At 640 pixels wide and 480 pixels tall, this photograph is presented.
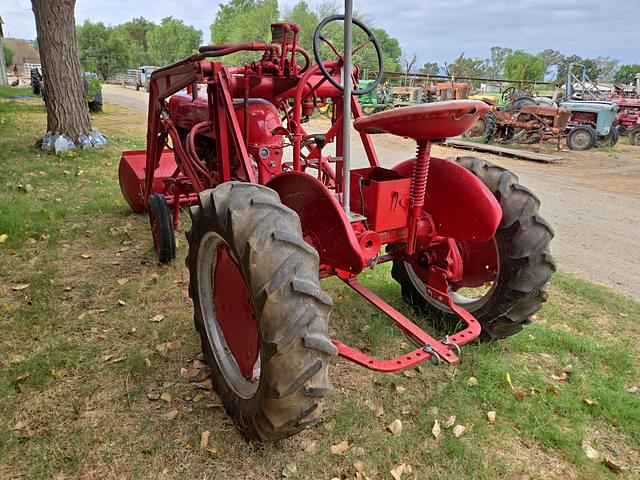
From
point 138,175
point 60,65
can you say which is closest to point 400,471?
point 138,175

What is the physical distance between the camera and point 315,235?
2570 mm

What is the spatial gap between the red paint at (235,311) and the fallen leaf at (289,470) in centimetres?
49

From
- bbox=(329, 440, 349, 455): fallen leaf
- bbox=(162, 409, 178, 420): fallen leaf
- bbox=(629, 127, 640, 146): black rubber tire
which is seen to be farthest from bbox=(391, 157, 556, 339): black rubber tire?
bbox=(629, 127, 640, 146): black rubber tire

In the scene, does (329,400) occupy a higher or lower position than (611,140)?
lower

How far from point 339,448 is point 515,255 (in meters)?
1.50

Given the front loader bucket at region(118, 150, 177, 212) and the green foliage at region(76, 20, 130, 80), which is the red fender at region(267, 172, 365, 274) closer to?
the front loader bucket at region(118, 150, 177, 212)

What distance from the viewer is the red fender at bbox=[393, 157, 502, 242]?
248 centimetres

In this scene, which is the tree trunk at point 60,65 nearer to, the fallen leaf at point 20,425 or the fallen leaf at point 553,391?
the fallen leaf at point 20,425

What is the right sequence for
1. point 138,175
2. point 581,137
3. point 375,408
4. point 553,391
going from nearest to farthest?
point 375,408 < point 553,391 < point 138,175 < point 581,137

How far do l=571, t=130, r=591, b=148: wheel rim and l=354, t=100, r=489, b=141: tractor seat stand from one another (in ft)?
48.1

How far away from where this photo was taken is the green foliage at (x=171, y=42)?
7888 cm

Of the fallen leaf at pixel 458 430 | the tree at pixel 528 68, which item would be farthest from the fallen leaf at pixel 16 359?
the tree at pixel 528 68

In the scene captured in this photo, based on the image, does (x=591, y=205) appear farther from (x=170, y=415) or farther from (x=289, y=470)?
(x=170, y=415)

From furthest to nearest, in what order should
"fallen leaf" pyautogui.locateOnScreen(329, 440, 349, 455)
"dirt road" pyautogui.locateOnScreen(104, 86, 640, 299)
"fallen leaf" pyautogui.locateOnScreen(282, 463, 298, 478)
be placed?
"dirt road" pyautogui.locateOnScreen(104, 86, 640, 299), "fallen leaf" pyautogui.locateOnScreen(329, 440, 349, 455), "fallen leaf" pyautogui.locateOnScreen(282, 463, 298, 478)
